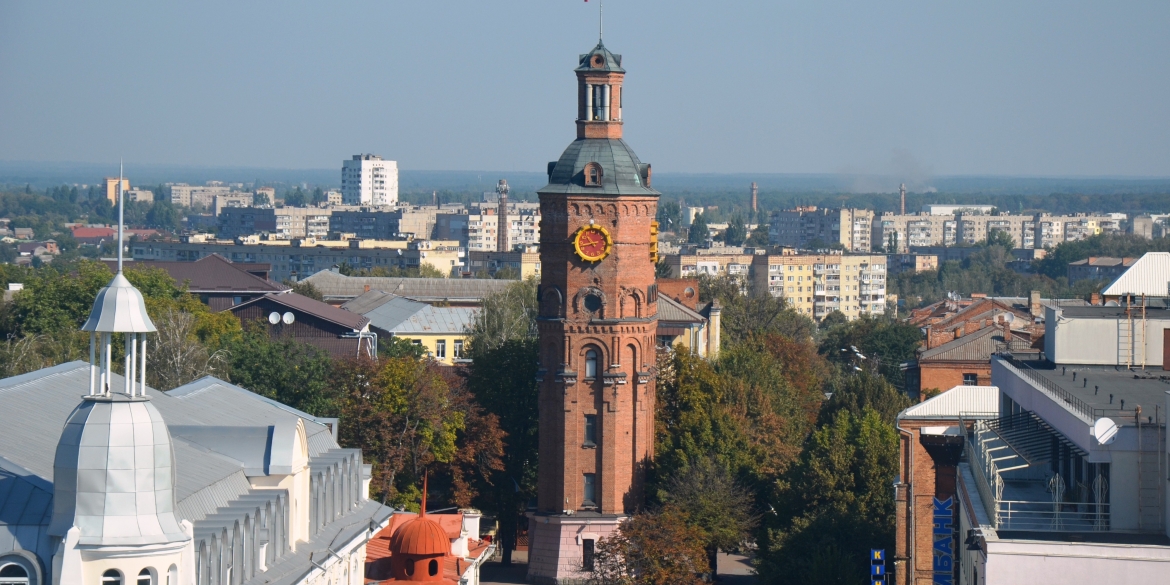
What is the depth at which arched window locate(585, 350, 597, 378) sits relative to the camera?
58.8 m

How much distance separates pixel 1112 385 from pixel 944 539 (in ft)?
23.1

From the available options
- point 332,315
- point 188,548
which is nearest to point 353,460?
point 188,548

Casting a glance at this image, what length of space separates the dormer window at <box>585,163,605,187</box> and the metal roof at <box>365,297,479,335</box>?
3818cm

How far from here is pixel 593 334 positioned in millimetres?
58562

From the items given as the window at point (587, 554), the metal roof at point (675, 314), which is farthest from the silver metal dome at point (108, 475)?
the metal roof at point (675, 314)

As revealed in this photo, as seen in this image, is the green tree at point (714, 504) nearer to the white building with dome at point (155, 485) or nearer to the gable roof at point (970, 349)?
the white building with dome at point (155, 485)

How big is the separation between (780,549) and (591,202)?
1302cm

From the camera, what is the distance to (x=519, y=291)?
93.8 m

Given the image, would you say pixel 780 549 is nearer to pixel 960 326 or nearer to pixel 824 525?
pixel 824 525

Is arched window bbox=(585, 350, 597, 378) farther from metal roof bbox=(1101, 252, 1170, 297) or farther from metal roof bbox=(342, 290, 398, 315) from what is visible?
metal roof bbox=(342, 290, 398, 315)

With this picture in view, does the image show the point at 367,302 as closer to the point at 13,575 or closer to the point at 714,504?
the point at 714,504

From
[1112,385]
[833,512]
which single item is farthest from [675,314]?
[1112,385]

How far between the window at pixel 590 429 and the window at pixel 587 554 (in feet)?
9.58

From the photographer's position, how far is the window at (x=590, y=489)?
58781mm
